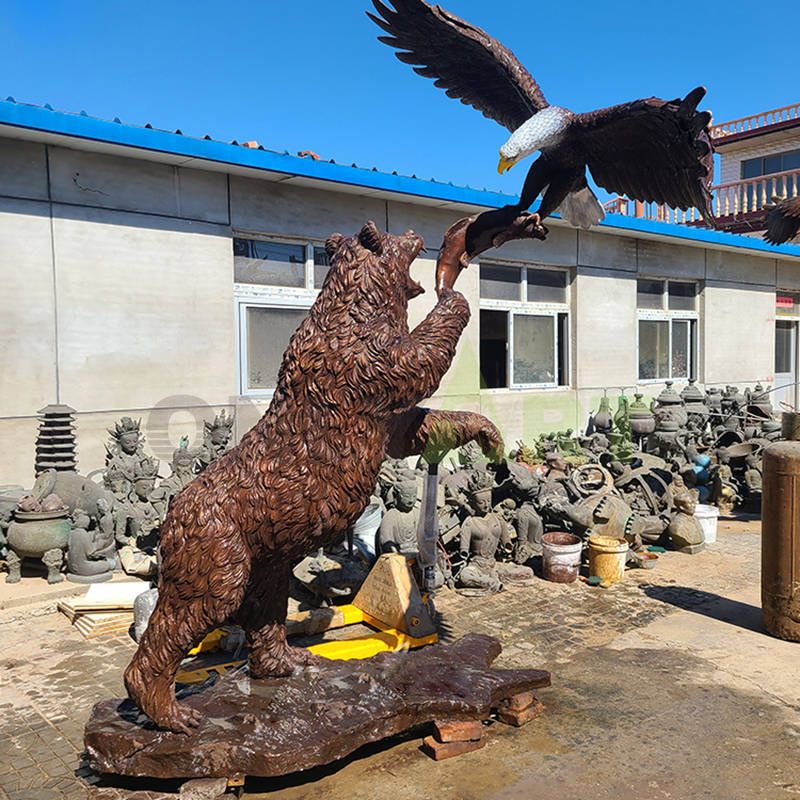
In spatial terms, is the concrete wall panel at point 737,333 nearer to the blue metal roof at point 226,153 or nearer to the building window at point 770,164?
the blue metal roof at point 226,153

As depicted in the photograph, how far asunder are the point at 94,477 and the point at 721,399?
9517mm

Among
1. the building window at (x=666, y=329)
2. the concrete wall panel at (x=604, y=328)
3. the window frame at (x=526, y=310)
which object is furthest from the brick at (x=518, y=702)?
the building window at (x=666, y=329)

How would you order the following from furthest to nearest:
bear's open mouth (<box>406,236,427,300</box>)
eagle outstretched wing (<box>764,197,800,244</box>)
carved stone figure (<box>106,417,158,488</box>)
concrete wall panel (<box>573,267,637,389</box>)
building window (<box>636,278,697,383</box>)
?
building window (<box>636,278,697,383</box>), concrete wall panel (<box>573,267,637,389</box>), carved stone figure (<box>106,417,158,488</box>), eagle outstretched wing (<box>764,197,800,244</box>), bear's open mouth (<box>406,236,427,300</box>)

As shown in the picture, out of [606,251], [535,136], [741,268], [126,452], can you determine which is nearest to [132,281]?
[126,452]

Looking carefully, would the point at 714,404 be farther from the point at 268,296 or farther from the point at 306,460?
the point at 306,460

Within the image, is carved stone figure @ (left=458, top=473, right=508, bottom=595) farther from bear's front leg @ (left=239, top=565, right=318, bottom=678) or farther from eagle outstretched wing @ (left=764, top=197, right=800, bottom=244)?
A: eagle outstretched wing @ (left=764, top=197, right=800, bottom=244)

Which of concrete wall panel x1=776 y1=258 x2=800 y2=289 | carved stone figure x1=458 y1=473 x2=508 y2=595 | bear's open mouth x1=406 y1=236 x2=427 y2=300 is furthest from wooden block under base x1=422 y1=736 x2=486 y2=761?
concrete wall panel x1=776 y1=258 x2=800 y2=289

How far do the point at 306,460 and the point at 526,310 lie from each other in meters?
8.57

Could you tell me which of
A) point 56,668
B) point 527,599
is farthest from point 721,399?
point 56,668

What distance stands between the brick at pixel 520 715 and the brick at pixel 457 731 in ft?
0.87

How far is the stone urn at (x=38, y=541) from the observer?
6.20 meters

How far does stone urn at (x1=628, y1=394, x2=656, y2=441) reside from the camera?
10.6m

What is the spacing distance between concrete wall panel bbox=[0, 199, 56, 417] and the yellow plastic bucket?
17.8ft

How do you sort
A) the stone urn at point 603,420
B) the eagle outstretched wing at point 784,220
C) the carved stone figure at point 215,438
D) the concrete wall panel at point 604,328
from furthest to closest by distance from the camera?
1. the concrete wall panel at point 604,328
2. the stone urn at point 603,420
3. the carved stone figure at point 215,438
4. the eagle outstretched wing at point 784,220
